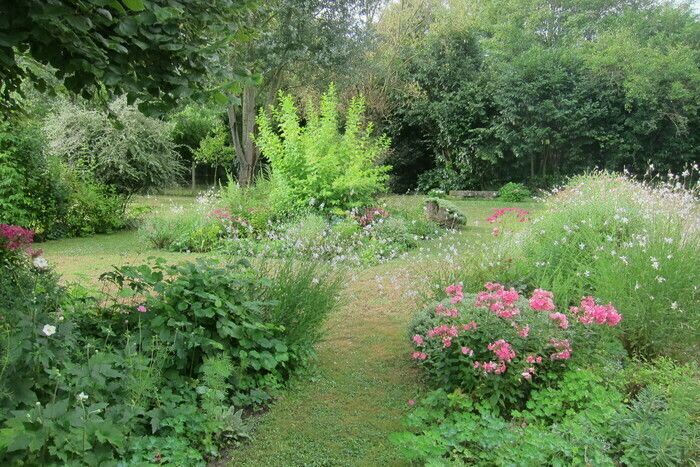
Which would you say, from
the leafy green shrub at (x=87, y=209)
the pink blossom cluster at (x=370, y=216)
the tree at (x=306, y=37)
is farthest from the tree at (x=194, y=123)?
the pink blossom cluster at (x=370, y=216)

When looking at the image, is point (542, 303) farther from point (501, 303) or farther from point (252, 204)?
point (252, 204)

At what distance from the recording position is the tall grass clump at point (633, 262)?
13.0 ft

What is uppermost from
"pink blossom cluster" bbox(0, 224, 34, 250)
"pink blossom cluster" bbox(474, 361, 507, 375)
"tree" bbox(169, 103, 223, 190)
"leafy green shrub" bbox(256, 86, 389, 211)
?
"tree" bbox(169, 103, 223, 190)

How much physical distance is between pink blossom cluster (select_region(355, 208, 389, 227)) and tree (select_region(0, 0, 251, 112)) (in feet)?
22.0

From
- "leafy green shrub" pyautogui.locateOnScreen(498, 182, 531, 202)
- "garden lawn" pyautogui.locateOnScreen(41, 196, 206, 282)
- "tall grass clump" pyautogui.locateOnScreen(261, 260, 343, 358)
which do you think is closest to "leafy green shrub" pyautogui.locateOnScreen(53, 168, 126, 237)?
"garden lawn" pyautogui.locateOnScreen(41, 196, 206, 282)

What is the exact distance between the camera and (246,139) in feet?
48.7

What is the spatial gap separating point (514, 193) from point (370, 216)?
9675 mm

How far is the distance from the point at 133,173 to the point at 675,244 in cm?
1033

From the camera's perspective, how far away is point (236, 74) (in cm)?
296

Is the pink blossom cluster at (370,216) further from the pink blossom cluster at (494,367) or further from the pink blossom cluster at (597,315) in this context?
the pink blossom cluster at (494,367)

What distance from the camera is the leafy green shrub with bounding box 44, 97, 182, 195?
37.3 ft

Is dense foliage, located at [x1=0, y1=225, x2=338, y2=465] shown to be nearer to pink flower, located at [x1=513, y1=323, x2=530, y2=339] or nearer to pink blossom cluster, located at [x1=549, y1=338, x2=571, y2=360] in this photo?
pink flower, located at [x1=513, y1=323, x2=530, y2=339]

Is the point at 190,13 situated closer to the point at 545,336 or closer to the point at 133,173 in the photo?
the point at 545,336

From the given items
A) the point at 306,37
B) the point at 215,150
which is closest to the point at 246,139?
the point at 306,37
